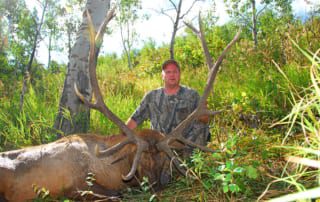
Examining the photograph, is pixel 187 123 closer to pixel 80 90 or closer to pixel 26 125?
pixel 80 90

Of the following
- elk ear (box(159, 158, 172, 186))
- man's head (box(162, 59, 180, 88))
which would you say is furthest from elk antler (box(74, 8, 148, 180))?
man's head (box(162, 59, 180, 88))

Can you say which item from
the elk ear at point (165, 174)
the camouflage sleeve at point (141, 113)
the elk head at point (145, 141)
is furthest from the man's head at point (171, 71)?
the elk ear at point (165, 174)

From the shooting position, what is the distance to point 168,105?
206 inches

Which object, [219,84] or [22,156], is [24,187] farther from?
[219,84]

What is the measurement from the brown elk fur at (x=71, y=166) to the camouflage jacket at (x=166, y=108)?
1.22 meters

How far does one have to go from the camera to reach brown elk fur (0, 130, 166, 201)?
144 inches

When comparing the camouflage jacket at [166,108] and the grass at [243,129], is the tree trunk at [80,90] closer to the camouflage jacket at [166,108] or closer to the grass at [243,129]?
the grass at [243,129]

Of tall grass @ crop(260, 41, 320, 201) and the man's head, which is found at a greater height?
the man's head

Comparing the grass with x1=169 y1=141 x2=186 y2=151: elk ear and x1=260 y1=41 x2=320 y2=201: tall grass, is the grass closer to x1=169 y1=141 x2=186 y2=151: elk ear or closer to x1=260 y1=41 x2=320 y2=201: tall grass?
x1=260 y1=41 x2=320 y2=201: tall grass

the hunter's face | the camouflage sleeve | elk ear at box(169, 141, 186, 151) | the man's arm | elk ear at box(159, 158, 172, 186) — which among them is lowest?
elk ear at box(159, 158, 172, 186)

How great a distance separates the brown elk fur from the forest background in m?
0.25

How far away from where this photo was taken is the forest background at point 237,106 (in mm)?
2943

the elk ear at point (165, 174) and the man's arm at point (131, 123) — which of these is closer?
the elk ear at point (165, 174)

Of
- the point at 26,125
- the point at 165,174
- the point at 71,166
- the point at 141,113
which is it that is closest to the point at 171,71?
the point at 141,113
